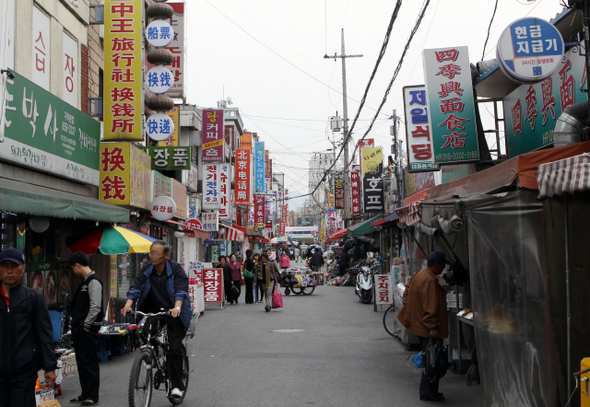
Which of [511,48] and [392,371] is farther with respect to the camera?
[392,371]

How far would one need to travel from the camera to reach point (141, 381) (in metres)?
6.79

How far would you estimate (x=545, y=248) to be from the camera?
5.94m

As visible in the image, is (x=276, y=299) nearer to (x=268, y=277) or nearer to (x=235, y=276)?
(x=268, y=277)

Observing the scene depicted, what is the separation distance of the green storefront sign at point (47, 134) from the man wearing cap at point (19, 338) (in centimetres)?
499

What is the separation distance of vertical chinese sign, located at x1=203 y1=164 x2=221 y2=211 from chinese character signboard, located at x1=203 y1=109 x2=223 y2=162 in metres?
0.53

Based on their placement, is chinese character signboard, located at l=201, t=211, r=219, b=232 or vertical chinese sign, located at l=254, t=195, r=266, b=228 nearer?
chinese character signboard, located at l=201, t=211, r=219, b=232

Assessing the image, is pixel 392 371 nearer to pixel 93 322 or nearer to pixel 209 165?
pixel 93 322

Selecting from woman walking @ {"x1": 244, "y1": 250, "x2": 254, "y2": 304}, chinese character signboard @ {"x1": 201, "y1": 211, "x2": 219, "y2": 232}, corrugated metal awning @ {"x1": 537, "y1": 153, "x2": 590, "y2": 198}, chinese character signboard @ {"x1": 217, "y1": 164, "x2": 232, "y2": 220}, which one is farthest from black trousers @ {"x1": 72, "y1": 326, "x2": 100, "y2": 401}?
chinese character signboard @ {"x1": 217, "y1": 164, "x2": 232, "y2": 220}

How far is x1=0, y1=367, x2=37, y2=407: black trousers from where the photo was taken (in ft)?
16.4

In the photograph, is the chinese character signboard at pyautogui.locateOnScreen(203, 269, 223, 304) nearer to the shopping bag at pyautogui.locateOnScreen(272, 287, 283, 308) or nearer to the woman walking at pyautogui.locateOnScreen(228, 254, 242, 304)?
the shopping bag at pyautogui.locateOnScreen(272, 287, 283, 308)

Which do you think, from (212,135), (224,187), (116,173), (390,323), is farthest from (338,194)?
(116,173)

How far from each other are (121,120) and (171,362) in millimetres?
8135

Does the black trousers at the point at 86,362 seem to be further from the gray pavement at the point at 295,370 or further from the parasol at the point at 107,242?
the parasol at the point at 107,242

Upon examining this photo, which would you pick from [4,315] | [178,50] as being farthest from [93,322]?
[178,50]
